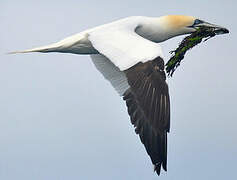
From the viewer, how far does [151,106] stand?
14.0m

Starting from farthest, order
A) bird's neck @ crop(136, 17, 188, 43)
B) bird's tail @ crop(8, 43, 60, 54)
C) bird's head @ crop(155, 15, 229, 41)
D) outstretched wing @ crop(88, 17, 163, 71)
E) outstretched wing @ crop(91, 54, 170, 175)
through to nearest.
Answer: bird's head @ crop(155, 15, 229, 41) → bird's neck @ crop(136, 17, 188, 43) → bird's tail @ crop(8, 43, 60, 54) → outstretched wing @ crop(88, 17, 163, 71) → outstretched wing @ crop(91, 54, 170, 175)

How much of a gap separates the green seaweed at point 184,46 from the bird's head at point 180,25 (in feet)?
1.54

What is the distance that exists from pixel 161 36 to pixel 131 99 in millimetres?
2836

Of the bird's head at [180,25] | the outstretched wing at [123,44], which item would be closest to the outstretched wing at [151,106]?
the outstretched wing at [123,44]

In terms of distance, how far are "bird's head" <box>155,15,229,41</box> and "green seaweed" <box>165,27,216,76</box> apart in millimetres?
468

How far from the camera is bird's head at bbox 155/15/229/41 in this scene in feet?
55.2

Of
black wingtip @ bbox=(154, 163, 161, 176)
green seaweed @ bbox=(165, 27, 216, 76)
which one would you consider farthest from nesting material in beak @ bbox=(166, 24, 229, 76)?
black wingtip @ bbox=(154, 163, 161, 176)

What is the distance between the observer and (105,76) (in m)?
16.1

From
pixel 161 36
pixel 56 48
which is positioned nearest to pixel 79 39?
pixel 56 48

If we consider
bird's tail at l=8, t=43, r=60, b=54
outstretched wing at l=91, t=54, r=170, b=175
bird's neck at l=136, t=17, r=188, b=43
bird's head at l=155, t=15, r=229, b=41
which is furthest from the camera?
bird's head at l=155, t=15, r=229, b=41

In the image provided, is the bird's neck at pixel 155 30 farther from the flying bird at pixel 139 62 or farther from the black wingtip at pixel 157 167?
the black wingtip at pixel 157 167

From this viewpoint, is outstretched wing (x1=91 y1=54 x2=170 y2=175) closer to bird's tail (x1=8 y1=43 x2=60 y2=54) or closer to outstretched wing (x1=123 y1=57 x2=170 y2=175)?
outstretched wing (x1=123 y1=57 x2=170 y2=175)

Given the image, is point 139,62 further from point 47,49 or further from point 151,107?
point 47,49

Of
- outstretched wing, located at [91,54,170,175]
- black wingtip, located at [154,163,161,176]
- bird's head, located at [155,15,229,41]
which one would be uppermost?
bird's head, located at [155,15,229,41]
